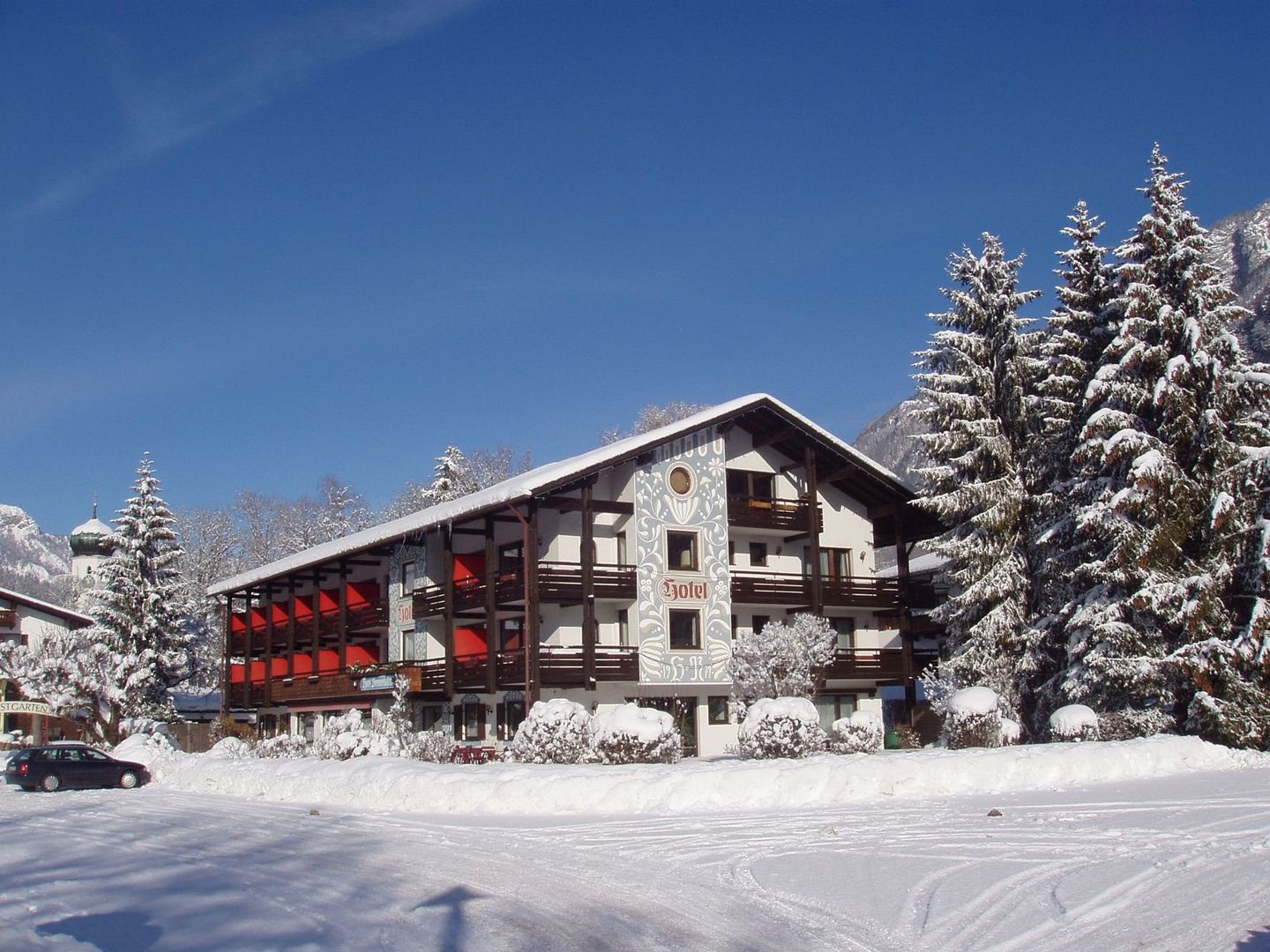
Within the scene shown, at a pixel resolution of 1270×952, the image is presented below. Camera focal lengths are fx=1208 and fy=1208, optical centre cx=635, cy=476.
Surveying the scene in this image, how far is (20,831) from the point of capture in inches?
795

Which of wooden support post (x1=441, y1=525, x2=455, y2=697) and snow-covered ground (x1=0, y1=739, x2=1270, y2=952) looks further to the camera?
wooden support post (x1=441, y1=525, x2=455, y2=697)

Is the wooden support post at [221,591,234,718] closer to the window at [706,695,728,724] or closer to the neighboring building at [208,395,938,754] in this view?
the neighboring building at [208,395,938,754]

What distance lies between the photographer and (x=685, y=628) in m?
39.6

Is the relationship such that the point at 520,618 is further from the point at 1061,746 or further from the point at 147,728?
the point at 1061,746

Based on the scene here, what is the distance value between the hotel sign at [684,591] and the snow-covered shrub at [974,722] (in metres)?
11.2

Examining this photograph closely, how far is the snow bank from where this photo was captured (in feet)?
69.7

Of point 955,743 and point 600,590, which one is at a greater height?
point 600,590

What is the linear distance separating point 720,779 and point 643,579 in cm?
1727

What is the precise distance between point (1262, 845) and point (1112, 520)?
16.5 metres

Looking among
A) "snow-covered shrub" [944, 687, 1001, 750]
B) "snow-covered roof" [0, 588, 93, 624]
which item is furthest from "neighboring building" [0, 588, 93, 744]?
"snow-covered shrub" [944, 687, 1001, 750]

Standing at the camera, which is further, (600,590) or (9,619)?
(9,619)

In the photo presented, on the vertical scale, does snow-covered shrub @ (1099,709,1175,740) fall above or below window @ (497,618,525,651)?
below

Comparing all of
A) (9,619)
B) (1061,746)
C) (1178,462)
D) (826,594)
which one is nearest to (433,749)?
(1061,746)

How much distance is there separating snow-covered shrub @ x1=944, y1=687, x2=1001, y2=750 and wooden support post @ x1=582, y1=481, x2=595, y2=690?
10862 mm
